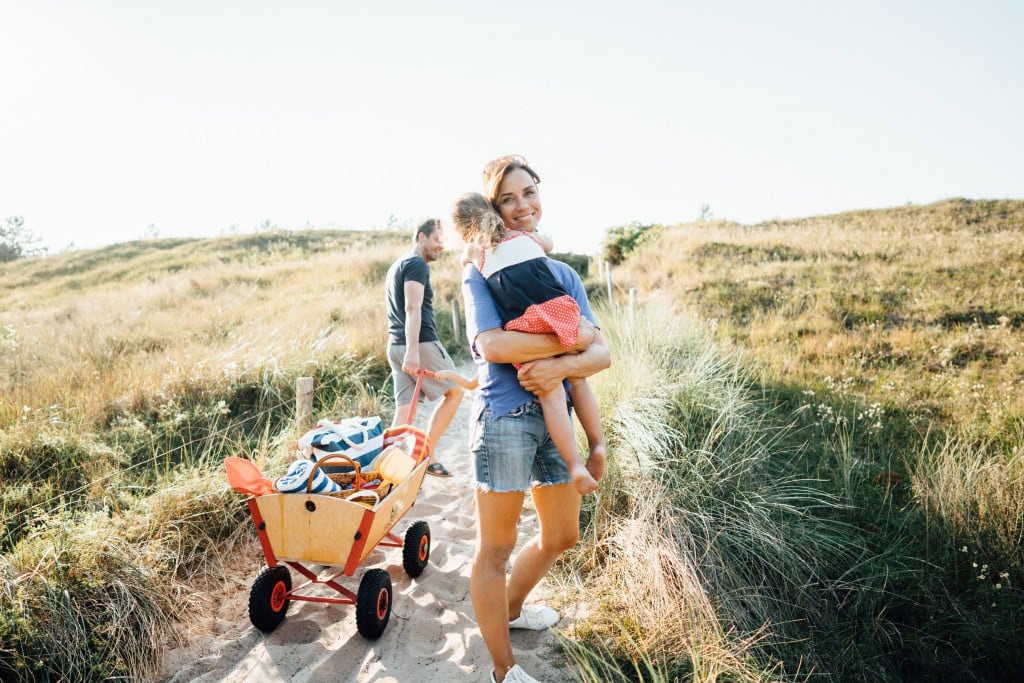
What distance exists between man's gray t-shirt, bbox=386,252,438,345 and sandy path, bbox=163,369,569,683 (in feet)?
6.22

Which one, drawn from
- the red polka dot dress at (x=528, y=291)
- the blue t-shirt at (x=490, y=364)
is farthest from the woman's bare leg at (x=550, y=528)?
the red polka dot dress at (x=528, y=291)

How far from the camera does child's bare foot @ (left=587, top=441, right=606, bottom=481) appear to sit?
8.13 feet

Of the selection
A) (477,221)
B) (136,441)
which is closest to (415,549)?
(477,221)

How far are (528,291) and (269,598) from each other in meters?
2.39

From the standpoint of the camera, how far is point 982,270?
10.4 metres

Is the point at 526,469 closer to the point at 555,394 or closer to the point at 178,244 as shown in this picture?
the point at 555,394

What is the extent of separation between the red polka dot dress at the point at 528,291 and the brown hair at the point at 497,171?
232 mm

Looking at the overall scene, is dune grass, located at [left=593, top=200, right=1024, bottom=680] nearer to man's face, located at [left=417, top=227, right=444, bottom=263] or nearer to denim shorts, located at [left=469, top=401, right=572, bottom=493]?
denim shorts, located at [left=469, top=401, right=572, bottom=493]

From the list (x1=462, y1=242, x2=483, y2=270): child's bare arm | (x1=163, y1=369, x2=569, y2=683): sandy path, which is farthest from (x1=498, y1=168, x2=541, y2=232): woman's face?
(x1=163, y1=369, x2=569, y2=683): sandy path

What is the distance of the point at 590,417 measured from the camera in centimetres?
247

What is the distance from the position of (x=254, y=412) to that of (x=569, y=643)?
Answer: 463 centimetres

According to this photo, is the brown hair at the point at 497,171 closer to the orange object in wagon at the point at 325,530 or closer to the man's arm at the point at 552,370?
the man's arm at the point at 552,370

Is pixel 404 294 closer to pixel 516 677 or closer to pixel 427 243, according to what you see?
pixel 427 243

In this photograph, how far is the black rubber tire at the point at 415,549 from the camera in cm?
370
